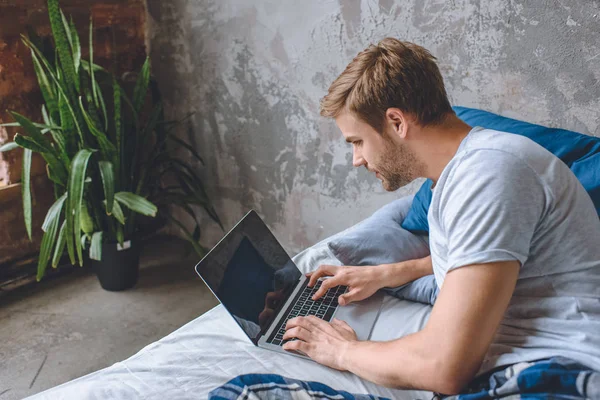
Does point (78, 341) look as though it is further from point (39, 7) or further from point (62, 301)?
point (39, 7)

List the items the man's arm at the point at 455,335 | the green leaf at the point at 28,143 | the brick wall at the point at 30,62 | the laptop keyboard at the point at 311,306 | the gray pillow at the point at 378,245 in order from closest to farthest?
1. the man's arm at the point at 455,335
2. the laptop keyboard at the point at 311,306
3. the gray pillow at the point at 378,245
4. the green leaf at the point at 28,143
5. the brick wall at the point at 30,62

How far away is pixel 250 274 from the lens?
4.65 feet

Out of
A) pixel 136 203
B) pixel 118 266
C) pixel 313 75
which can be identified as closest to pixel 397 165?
pixel 313 75

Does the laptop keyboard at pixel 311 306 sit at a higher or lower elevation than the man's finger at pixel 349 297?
lower

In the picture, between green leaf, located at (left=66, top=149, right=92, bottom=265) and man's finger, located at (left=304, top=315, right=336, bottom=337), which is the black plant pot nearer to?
green leaf, located at (left=66, top=149, right=92, bottom=265)

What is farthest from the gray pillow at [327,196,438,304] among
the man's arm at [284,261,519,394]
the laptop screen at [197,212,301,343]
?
the man's arm at [284,261,519,394]

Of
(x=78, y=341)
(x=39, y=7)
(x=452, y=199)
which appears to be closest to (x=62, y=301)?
(x=78, y=341)

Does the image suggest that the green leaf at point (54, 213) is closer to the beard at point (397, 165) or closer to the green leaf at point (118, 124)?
the green leaf at point (118, 124)

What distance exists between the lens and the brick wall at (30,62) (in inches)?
99.6

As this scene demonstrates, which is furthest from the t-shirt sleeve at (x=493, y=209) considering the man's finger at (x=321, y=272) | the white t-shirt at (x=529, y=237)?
the man's finger at (x=321, y=272)

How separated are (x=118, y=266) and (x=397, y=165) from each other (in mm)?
1833

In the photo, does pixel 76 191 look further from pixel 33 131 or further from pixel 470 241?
pixel 470 241

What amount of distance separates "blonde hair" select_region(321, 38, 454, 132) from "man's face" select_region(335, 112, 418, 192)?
2 centimetres

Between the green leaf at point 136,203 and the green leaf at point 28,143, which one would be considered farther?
the green leaf at point 136,203
